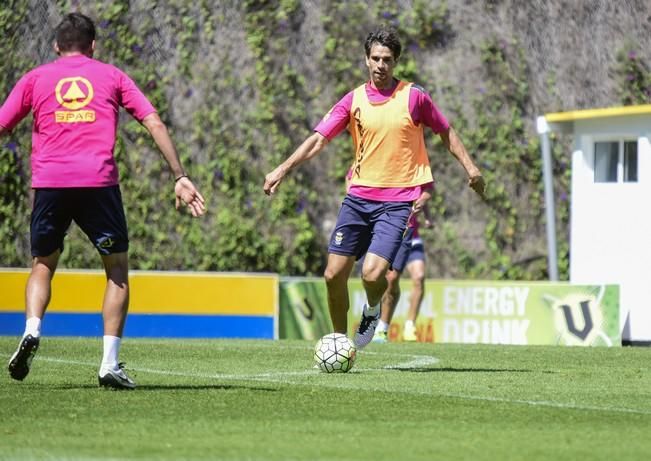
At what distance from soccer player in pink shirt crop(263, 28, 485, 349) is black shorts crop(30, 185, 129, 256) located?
201 cm

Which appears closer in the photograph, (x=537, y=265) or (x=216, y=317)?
(x=216, y=317)

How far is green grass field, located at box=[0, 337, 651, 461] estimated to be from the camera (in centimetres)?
575

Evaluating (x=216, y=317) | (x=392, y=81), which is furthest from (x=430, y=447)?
(x=216, y=317)

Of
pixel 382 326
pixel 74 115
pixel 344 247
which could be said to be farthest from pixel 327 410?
pixel 382 326

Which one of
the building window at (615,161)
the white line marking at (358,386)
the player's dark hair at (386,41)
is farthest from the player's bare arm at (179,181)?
the building window at (615,161)

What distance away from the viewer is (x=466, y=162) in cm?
998

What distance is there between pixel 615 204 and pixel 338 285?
286 inches

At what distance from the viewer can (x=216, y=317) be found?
16562 millimetres

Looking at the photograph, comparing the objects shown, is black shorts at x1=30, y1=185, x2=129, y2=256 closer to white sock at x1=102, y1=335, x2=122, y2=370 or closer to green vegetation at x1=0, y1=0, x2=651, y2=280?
white sock at x1=102, y1=335, x2=122, y2=370

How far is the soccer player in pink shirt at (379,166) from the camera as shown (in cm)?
988

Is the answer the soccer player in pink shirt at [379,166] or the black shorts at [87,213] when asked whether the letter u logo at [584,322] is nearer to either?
the soccer player in pink shirt at [379,166]

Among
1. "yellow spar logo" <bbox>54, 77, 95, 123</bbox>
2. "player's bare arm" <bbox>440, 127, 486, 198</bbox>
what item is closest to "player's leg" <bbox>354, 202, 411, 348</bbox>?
"player's bare arm" <bbox>440, 127, 486, 198</bbox>

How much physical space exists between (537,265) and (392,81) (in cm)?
992

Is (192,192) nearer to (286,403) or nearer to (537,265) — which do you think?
(286,403)
